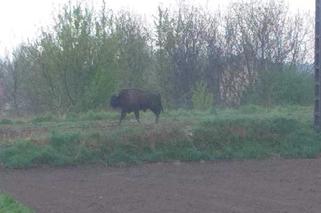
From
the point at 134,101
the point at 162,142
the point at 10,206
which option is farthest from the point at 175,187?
the point at 134,101

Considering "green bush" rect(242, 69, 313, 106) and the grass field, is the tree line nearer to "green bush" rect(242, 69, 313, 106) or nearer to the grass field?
"green bush" rect(242, 69, 313, 106)

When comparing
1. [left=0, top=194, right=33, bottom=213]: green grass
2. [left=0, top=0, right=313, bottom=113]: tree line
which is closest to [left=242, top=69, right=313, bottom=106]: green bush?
[left=0, top=0, right=313, bottom=113]: tree line

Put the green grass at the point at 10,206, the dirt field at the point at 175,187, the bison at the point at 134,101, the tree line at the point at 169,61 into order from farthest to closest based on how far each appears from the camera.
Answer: the tree line at the point at 169,61 < the bison at the point at 134,101 < the dirt field at the point at 175,187 < the green grass at the point at 10,206

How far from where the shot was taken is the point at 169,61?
48.2 m

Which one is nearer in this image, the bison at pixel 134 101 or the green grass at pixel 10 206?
the green grass at pixel 10 206

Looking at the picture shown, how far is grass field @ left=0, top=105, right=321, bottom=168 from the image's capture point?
19.4 meters

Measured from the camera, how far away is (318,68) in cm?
2188

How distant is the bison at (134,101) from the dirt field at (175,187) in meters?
4.05

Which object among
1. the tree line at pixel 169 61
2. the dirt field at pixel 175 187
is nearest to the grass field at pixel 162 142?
the dirt field at pixel 175 187

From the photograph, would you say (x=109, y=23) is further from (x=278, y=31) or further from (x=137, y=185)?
(x=137, y=185)

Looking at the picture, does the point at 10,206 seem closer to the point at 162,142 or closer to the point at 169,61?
the point at 162,142

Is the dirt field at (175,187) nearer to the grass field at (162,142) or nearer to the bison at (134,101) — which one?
the grass field at (162,142)

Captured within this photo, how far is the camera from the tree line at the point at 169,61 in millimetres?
38156

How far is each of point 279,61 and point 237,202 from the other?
36.5m
